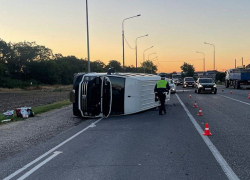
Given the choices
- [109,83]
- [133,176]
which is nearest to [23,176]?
[133,176]

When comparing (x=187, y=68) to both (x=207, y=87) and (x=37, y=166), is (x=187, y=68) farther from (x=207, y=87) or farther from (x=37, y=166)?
(x=37, y=166)

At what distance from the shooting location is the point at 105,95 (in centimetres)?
1329

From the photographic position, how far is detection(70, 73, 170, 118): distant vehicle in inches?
522

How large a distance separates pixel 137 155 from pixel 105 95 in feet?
21.9

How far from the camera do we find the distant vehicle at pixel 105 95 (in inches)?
522

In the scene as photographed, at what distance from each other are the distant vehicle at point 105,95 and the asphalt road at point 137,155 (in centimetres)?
269

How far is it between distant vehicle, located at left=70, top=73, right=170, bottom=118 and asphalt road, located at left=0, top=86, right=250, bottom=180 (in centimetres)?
269

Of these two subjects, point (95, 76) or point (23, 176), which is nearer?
point (23, 176)

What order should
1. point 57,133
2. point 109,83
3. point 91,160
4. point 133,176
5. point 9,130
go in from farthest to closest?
point 109,83
point 9,130
point 57,133
point 91,160
point 133,176

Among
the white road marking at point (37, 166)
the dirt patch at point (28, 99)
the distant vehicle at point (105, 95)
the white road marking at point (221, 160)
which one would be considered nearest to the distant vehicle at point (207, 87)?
the dirt patch at point (28, 99)

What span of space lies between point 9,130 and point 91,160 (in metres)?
5.76

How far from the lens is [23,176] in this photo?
5527 mm

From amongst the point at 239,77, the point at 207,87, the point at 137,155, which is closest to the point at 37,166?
the point at 137,155

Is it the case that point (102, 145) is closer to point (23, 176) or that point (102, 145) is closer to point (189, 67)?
point (23, 176)
